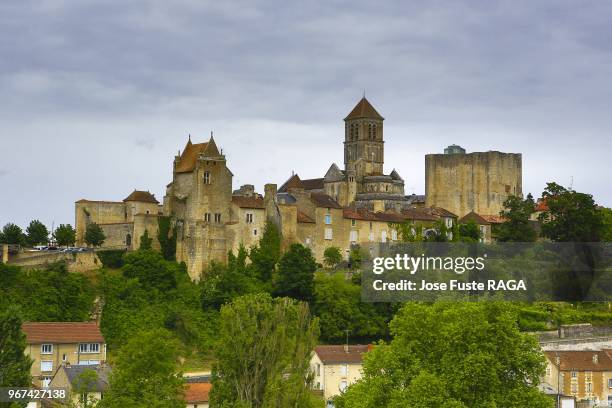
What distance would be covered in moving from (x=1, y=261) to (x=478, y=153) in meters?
40.6

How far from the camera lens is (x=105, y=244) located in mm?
77438

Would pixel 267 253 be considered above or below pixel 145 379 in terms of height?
above

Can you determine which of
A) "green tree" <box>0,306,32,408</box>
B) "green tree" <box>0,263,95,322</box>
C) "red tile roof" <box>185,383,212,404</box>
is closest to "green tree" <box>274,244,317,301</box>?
"green tree" <box>0,263,95,322</box>

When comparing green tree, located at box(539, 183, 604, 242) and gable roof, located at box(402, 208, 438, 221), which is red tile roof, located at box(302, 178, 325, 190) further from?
green tree, located at box(539, 183, 604, 242)

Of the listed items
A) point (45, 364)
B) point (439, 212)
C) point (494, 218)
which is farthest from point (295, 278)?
point (494, 218)

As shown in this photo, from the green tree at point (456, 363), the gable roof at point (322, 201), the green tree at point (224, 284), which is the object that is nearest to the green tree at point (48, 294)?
the green tree at point (224, 284)

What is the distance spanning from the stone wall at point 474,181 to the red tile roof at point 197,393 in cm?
4240

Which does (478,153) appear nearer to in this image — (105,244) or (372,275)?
(372,275)

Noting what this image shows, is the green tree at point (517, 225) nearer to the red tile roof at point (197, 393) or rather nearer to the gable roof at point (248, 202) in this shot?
the gable roof at point (248, 202)

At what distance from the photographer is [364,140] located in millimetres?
103938

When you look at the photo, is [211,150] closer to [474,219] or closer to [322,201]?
[322,201]

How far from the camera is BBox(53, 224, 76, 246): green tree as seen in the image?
261 ft

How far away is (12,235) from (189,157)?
12261mm

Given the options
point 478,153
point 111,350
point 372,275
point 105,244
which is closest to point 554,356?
point 372,275
